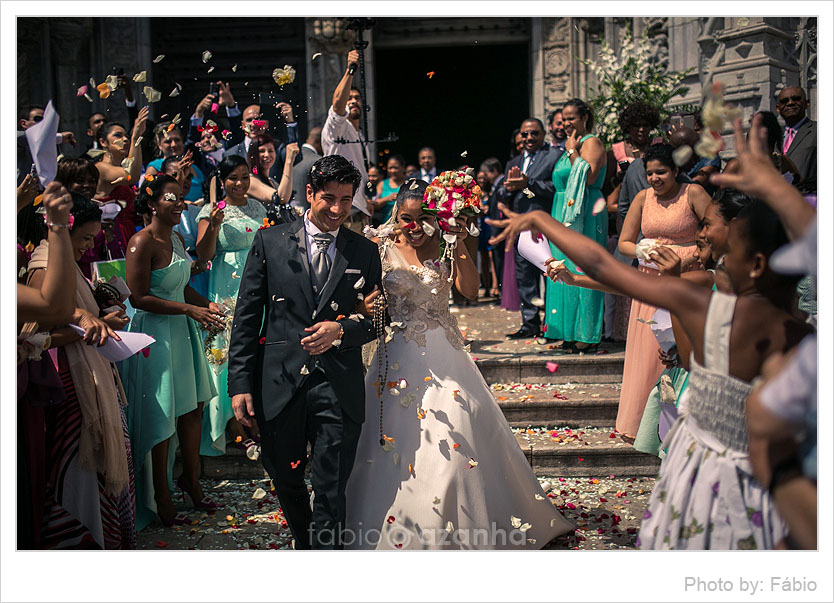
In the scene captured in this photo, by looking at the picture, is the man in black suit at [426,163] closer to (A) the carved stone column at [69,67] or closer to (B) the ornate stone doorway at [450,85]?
(B) the ornate stone doorway at [450,85]

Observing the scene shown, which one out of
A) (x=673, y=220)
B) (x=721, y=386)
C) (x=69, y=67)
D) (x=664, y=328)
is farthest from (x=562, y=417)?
(x=69, y=67)

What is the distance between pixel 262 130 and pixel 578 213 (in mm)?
2686

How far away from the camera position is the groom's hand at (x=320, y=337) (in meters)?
3.54

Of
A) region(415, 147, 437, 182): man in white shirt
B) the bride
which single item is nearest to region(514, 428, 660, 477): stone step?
the bride

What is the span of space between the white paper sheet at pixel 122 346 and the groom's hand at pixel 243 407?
20.9 inches

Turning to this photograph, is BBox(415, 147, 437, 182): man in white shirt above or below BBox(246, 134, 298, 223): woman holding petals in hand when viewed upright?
above

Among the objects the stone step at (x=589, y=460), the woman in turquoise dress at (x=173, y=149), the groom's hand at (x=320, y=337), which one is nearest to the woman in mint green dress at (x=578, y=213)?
the stone step at (x=589, y=460)

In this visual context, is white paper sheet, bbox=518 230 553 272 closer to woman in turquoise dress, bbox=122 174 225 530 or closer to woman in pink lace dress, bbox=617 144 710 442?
woman in pink lace dress, bbox=617 144 710 442

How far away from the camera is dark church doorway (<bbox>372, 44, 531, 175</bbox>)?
14.1m

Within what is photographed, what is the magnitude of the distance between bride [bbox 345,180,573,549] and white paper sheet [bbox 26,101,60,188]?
4.83 ft

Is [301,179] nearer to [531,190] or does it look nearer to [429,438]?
[531,190]

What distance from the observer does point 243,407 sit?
11.9ft

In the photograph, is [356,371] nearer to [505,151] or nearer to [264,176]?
[264,176]
